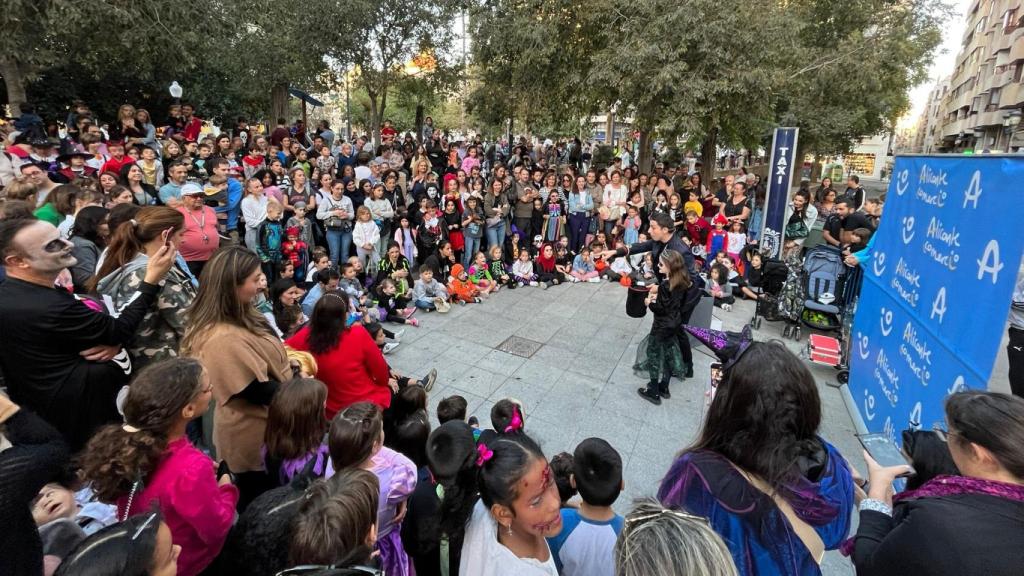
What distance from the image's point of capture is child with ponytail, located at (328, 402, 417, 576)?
2.04 m

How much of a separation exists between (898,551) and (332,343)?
3.05 metres

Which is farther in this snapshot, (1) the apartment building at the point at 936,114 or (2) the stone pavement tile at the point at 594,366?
(1) the apartment building at the point at 936,114

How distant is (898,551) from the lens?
1.39 metres

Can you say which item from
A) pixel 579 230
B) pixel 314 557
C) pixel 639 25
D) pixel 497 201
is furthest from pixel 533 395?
pixel 639 25

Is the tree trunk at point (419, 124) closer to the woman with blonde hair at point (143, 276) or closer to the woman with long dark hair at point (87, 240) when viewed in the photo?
the woman with long dark hair at point (87, 240)

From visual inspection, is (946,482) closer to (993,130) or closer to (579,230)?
(579,230)

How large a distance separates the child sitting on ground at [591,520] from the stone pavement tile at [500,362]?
11.1 feet

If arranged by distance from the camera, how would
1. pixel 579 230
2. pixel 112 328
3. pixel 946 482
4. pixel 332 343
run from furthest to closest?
pixel 579 230
pixel 332 343
pixel 112 328
pixel 946 482

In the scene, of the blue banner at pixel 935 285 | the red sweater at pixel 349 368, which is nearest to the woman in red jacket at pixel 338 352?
the red sweater at pixel 349 368

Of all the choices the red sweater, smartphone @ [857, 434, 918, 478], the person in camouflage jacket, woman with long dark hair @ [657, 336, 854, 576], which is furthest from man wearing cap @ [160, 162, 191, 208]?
smartphone @ [857, 434, 918, 478]

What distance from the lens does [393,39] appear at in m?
12.1

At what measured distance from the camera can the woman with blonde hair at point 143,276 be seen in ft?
9.07

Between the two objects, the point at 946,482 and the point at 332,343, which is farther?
the point at 332,343

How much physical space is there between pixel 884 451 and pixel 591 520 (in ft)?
4.14
